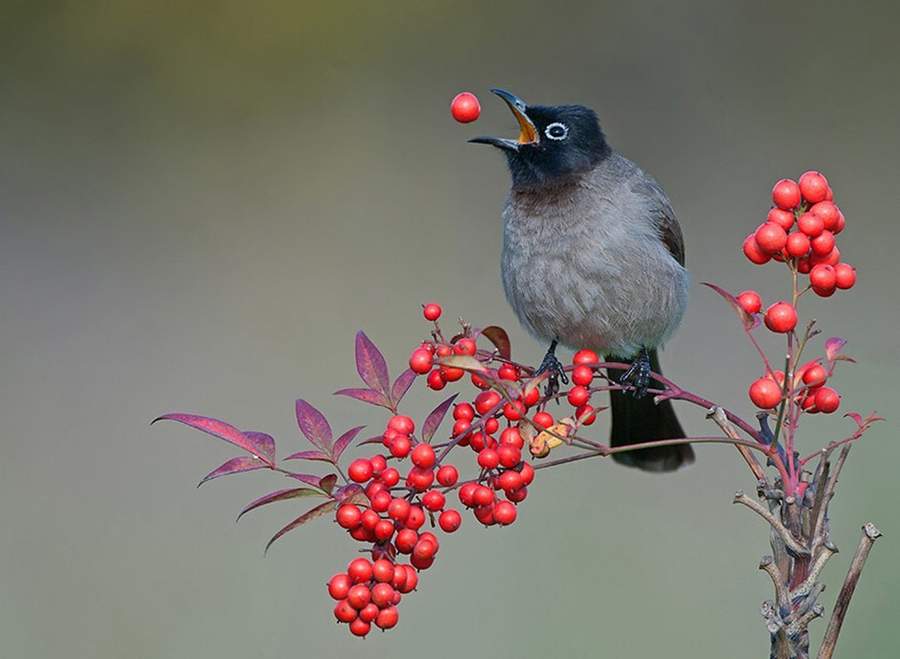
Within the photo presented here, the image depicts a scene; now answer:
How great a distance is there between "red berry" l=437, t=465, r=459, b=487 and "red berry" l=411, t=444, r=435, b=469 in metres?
0.08

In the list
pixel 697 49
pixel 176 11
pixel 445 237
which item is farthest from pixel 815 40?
pixel 176 11

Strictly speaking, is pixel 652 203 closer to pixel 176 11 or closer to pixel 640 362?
pixel 640 362

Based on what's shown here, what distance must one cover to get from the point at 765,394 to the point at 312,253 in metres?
4.39

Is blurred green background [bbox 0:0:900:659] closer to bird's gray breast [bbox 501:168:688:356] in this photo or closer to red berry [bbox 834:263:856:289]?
bird's gray breast [bbox 501:168:688:356]

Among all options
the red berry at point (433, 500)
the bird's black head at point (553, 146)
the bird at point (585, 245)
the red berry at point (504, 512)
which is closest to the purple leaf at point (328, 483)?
the red berry at point (433, 500)

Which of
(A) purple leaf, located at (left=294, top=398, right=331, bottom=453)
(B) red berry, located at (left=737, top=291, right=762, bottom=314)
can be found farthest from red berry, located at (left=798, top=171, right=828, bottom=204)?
(A) purple leaf, located at (left=294, top=398, right=331, bottom=453)

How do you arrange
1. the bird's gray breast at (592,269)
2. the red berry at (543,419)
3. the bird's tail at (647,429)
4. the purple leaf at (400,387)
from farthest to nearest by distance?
A: 1. the bird's tail at (647,429)
2. the bird's gray breast at (592,269)
3. the red berry at (543,419)
4. the purple leaf at (400,387)

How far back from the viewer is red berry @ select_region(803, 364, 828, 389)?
1.43m

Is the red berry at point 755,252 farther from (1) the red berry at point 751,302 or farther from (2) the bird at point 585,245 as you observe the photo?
(2) the bird at point 585,245

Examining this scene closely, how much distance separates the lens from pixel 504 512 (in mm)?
1537

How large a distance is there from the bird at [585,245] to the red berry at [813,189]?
4.37ft

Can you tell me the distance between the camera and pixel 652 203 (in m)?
3.09

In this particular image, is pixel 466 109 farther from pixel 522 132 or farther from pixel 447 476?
pixel 522 132

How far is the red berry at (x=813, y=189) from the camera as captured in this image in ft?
4.96
